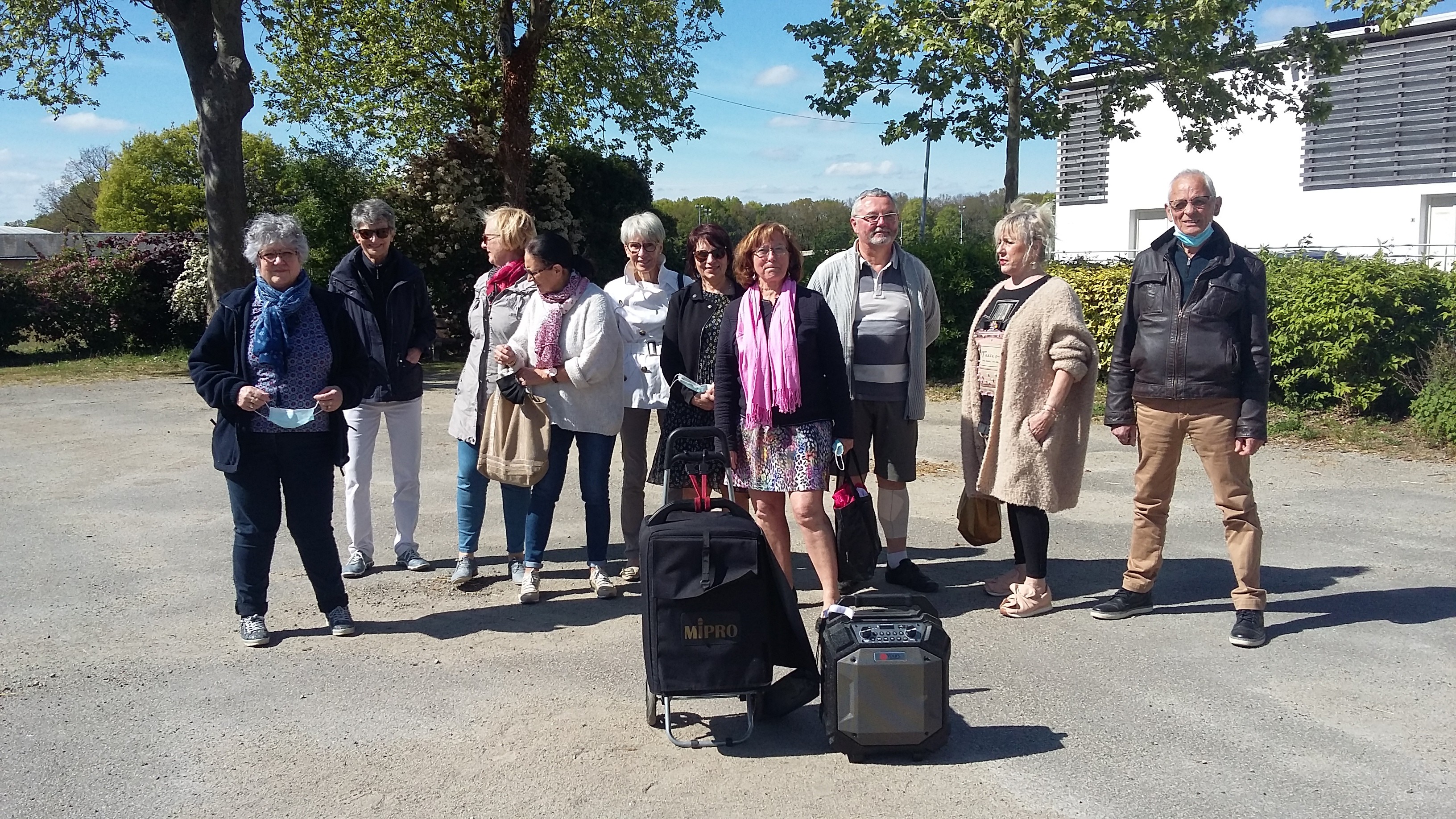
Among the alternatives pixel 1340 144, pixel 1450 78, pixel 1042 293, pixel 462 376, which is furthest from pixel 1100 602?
pixel 1340 144

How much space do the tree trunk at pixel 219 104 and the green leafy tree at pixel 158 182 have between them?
32190 mm

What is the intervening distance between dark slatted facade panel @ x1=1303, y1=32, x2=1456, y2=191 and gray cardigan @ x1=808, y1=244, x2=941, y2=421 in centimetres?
2109

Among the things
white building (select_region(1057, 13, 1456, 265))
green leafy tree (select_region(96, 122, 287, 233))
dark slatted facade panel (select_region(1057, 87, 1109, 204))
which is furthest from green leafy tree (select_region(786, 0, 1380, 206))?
green leafy tree (select_region(96, 122, 287, 233))

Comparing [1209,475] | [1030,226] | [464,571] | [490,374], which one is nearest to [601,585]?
[464,571]

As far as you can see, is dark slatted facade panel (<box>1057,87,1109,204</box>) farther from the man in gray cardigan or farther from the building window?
the man in gray cardigan

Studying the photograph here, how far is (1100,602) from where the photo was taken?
5.45 metres

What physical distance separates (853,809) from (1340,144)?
27.3 m

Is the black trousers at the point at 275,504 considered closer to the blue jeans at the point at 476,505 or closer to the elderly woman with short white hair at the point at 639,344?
the blue jeans at the point at 476,505

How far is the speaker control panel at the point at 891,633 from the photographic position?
375cm

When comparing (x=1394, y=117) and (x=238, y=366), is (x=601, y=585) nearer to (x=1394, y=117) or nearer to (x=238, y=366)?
(x=238, y=366)

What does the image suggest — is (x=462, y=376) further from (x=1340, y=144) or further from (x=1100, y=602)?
(x=1340, y=144)

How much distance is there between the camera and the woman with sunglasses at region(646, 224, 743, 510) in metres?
5.29

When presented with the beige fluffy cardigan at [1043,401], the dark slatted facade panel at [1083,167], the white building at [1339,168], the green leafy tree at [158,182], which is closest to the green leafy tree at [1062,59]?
the white building at [1339,168]

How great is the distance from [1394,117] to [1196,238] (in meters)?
23.6
